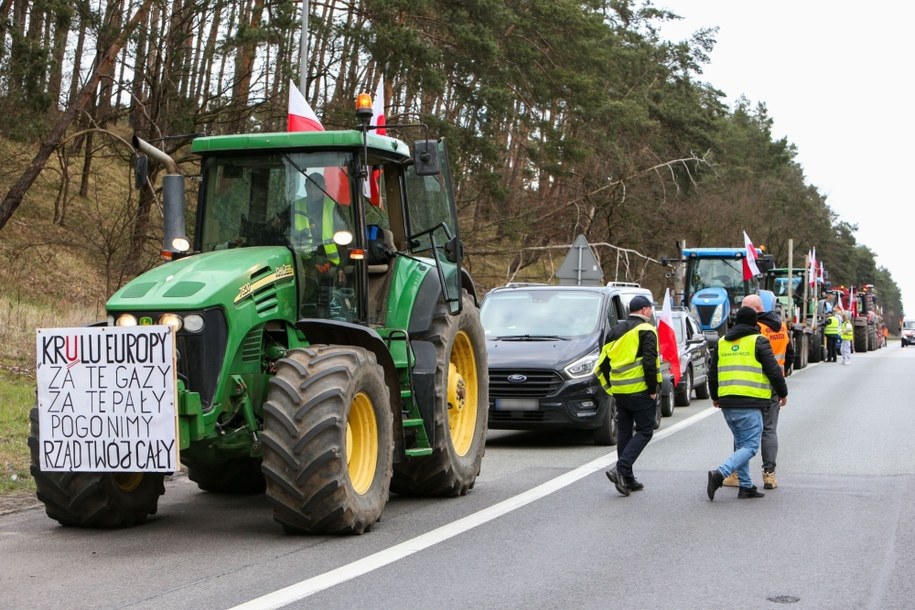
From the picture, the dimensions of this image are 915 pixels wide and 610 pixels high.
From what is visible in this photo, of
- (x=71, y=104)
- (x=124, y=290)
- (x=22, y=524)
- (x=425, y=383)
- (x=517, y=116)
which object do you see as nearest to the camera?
(x=124, y=290)

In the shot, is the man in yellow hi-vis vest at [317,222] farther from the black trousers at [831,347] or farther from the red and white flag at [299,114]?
the black trousers at [831,347]

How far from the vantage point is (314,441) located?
824 cm

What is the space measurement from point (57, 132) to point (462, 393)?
1422 cm

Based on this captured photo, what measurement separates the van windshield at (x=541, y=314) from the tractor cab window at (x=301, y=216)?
6.84m

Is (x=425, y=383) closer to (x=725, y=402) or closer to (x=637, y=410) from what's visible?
(x=637, y=410)

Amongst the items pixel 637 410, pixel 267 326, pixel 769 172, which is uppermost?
pixel 769 172

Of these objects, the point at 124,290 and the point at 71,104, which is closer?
the point at 124,290

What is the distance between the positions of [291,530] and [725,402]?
432 cm

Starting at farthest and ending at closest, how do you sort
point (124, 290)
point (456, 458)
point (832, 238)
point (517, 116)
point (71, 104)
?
point (832, 238) < point (517, 116) < point (71, 104) < point (456, 458) < point (124, 290)

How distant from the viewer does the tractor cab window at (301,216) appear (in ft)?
31.1

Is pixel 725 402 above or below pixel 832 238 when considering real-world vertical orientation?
below

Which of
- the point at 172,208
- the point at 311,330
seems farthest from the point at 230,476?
the point at 172,208

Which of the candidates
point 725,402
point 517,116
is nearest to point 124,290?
point 725,402

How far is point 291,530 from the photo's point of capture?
8719 mm
